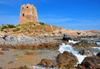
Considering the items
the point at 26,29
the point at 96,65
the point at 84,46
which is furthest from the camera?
the point at 26,29

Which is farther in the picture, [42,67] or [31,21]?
[31,21]

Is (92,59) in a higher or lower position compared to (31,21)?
lower

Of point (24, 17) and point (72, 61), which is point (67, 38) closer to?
point (72, 61)

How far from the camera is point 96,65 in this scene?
4.57 metres

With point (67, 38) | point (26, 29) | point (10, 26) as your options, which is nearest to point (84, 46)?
point (67, 38)

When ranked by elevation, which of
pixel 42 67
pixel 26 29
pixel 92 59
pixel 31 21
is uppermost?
pixel 31 21

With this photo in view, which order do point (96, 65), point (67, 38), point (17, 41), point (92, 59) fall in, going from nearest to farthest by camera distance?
1. point (96, 65)
2. point (92, 59)
3. point (17, 41)
4. point (67, 38)

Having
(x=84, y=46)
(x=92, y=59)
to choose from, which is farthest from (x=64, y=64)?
(x=84, y=46)

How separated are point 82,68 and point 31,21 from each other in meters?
30.1

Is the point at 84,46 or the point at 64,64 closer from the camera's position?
the point at 64,64

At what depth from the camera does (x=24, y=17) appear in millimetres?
31812

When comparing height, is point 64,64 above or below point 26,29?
below

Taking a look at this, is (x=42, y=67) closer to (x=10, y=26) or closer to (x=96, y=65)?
(x=96, y=65)

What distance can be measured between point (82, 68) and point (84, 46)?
8863mm
